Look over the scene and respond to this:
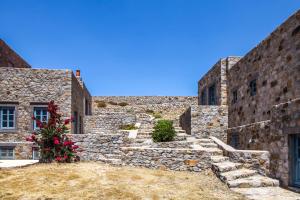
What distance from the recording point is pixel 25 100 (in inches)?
678

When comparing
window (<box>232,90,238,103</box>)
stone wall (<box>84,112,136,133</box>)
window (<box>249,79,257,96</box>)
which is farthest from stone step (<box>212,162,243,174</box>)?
stone wall (<box>84,112,136,133</box>)

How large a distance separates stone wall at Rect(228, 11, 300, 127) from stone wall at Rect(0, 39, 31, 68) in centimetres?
1585

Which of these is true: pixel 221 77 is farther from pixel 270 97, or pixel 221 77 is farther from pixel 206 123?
pixel 270 97

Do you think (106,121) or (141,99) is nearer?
(106,121)

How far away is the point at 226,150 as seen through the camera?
12.3m

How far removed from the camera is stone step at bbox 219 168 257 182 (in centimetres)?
953

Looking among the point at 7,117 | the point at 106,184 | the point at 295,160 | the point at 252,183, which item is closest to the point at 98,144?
the point at 7,117

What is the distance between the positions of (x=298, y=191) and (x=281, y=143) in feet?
5.26

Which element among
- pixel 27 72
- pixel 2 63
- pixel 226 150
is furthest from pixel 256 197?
pixel 2 63

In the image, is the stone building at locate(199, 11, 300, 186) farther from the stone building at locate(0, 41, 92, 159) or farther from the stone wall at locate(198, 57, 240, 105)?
the stone building at locate(0, 41, 92, 159)

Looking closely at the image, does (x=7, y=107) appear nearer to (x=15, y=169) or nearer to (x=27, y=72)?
(x=27, y=72)

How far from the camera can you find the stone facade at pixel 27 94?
1697 centimetres

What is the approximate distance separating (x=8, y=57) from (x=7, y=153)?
806 cm

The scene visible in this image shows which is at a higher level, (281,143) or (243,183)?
(281,143)
